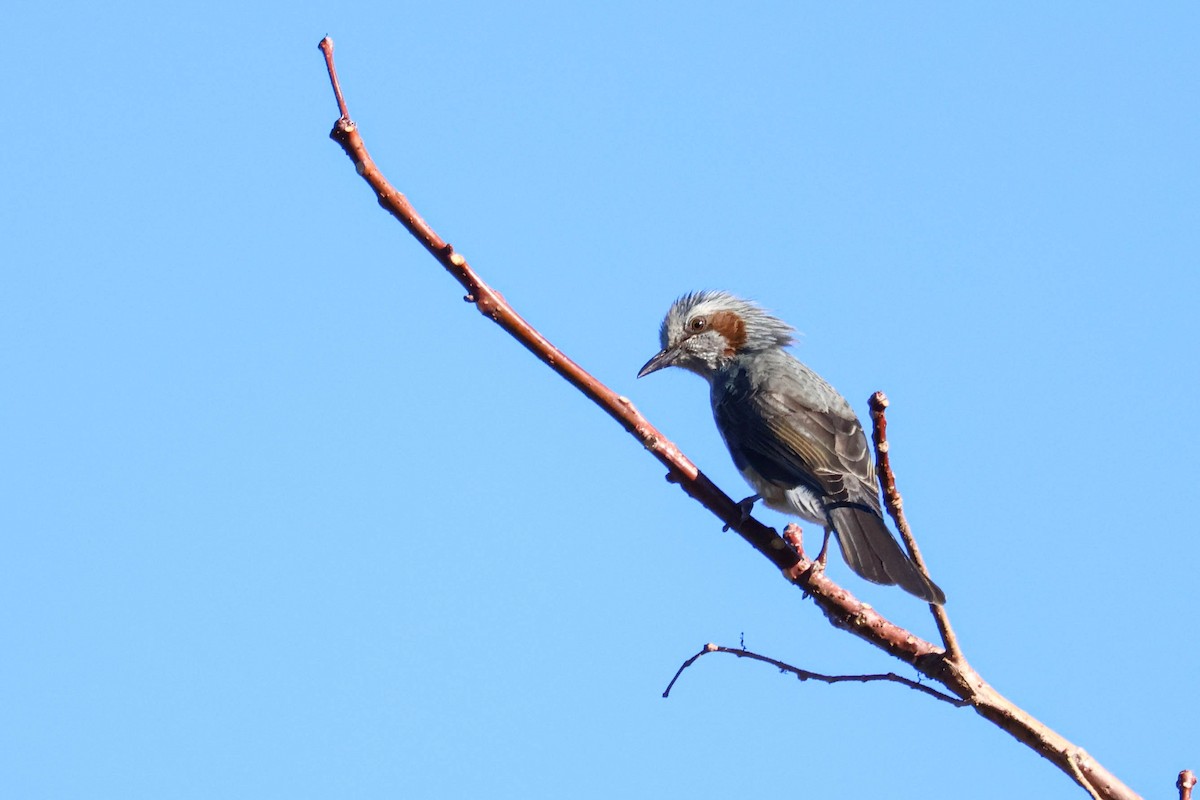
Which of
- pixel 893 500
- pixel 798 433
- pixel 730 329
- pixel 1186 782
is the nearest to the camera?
pixel 1186 782

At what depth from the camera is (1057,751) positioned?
9.64ft

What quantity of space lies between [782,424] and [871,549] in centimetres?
134

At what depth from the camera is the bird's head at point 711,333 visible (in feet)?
25.7

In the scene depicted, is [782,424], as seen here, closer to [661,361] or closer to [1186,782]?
[661,361]

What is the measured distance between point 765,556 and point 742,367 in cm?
356

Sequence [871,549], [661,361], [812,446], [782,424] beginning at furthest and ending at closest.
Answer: [661,361] → [782,424] → [812,446] → [871,549]

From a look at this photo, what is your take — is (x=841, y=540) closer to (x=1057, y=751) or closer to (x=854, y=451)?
(x=854, y=451)

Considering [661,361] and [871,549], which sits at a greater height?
[661,361]

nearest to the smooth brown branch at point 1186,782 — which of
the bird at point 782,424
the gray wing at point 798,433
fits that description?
the bird at point 782,424

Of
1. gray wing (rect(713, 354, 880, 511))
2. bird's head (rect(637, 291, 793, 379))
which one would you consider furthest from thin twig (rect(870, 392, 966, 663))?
bird's head (rect(637, 291, 793, 379))

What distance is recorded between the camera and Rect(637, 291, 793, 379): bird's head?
7844 millimetres

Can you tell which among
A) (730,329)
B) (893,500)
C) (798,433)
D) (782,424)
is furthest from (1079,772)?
(730,329)

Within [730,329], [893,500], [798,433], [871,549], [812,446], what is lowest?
[893,500]

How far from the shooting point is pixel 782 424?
6.46 metres
